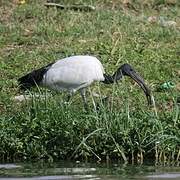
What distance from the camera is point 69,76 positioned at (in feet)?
37.9

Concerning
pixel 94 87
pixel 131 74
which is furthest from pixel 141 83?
pixel 94 87

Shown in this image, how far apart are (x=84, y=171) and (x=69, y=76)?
3.31 m

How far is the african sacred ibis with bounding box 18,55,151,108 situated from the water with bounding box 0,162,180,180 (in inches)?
104

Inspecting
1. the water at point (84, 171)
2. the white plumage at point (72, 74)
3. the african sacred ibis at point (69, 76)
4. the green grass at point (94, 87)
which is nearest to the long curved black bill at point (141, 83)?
the african sacred ibis at point (69, 76)

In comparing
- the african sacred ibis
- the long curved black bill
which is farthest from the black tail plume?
the long curved black bill

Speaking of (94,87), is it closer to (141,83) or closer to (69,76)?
(141,83)

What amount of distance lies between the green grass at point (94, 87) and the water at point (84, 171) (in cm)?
29

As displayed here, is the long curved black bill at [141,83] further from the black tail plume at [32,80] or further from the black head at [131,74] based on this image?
the black tail plume at [32,80]

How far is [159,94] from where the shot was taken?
1236 centimetres

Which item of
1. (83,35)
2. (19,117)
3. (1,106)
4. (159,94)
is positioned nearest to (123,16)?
(83,35)

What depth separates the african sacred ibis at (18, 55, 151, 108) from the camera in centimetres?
1152

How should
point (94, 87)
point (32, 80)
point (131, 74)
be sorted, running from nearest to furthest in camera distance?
point (32, 80), point (131, 74), point (94, 87)

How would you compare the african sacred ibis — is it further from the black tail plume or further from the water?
the water

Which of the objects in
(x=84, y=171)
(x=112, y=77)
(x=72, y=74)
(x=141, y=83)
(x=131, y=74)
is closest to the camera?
(x=84, y=171)
